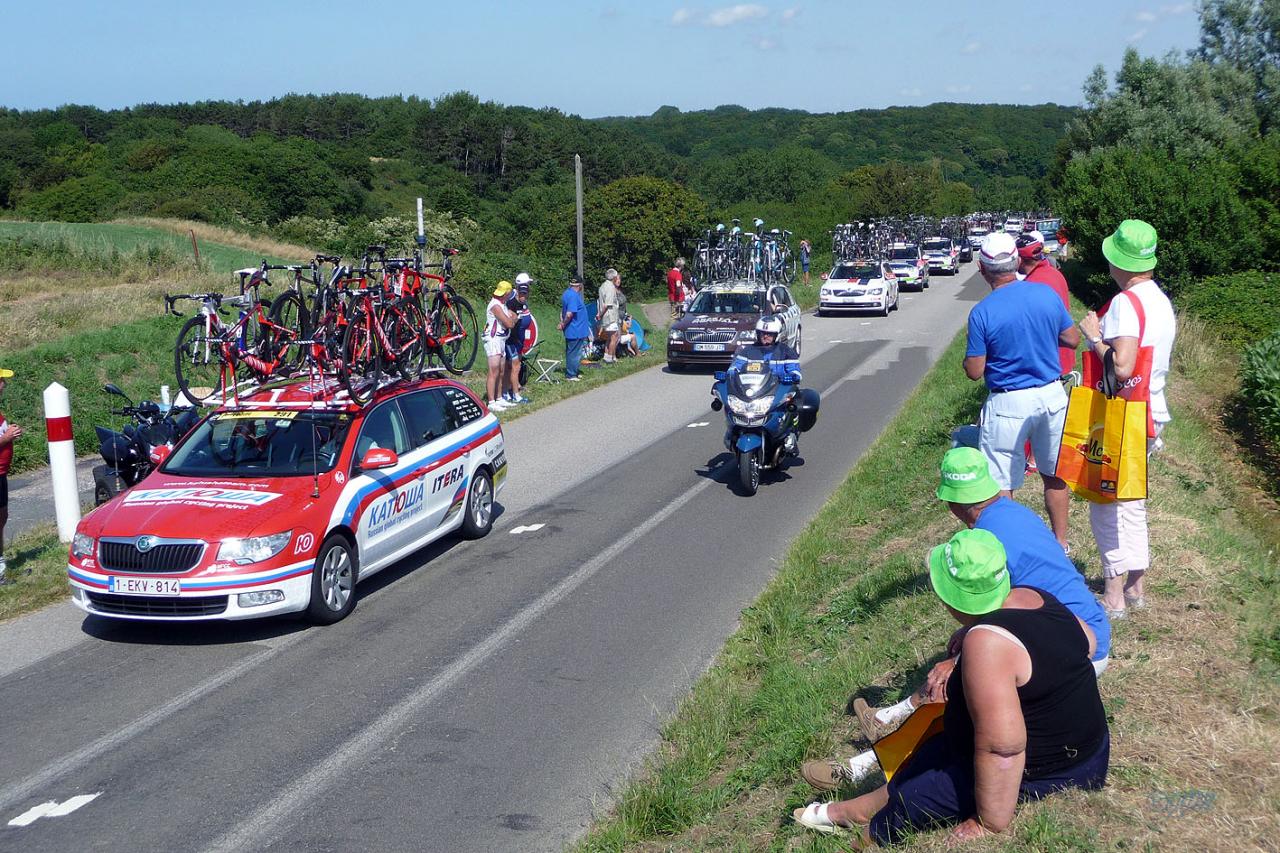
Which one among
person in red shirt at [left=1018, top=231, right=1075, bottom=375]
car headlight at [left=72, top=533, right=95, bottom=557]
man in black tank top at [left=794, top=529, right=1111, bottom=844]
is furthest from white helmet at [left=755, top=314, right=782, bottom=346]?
man in black tank top at [left=794, top=529, right=1111, bottom=844]

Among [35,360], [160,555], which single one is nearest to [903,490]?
[160,555]

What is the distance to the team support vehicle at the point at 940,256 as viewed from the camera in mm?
56844

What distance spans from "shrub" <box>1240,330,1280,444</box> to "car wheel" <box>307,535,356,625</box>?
11833mm

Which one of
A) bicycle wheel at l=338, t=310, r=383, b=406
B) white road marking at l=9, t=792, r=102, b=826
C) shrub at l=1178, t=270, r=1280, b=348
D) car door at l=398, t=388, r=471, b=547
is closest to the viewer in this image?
white road marking at l=9, t=792, r=102, b=826

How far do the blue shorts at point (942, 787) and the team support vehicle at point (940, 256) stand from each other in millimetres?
54059

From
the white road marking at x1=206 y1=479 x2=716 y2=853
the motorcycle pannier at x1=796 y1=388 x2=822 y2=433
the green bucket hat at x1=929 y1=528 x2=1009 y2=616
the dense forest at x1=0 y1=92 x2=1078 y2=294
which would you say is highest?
the dense forest at x1=0 y1=92 x2=1078 y2=294

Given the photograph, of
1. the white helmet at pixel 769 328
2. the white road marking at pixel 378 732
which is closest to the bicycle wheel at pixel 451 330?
the white helmet at pixel 769 328

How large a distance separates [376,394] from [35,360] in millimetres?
9450

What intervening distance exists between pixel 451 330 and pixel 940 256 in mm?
47251

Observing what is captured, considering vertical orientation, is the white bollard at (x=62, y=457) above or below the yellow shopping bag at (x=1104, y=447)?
below

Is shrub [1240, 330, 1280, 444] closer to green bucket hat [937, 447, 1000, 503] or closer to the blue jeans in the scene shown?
the blue jeans

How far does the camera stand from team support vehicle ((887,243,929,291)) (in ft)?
149

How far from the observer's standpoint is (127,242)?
35.6 metres

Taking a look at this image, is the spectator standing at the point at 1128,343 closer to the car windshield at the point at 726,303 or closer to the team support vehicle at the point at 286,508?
the team support vehicle at the point at 286,508
